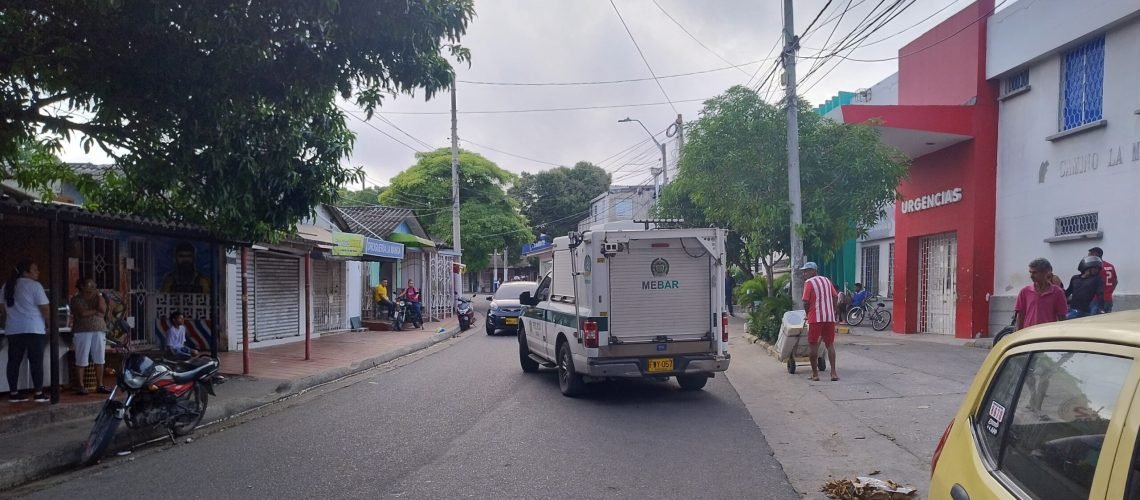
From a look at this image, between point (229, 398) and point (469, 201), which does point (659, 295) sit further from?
point (469, 201)

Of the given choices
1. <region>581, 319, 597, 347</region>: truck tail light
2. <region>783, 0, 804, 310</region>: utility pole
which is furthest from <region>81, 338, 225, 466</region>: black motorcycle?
<region>783, 0, 804, 310</region>: utility pole

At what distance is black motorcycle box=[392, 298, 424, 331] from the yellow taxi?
21045 millimetres

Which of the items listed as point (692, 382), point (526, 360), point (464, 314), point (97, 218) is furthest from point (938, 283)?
point (97, 218)

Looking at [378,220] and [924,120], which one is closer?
[924,120]

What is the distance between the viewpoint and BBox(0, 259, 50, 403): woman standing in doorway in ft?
28.8

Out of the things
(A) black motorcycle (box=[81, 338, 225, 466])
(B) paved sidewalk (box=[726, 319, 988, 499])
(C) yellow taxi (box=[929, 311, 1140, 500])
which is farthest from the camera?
(A) black motorcycle (box=[81, 338, 225, 466])

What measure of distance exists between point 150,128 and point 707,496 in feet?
22.5

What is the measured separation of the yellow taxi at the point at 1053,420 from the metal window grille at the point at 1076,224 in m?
12.1

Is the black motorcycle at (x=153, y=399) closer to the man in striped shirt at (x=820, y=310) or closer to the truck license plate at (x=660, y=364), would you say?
the truck license plate at (x=660, y=364)

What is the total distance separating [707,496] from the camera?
18.7 ft

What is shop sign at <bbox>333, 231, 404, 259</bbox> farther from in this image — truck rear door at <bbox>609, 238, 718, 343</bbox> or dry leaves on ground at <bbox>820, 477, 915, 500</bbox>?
dry leaves on ground at <bbox>820, 477, 915, 500</bbox>

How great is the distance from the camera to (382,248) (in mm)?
19938

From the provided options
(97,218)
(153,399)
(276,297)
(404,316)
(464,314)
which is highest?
(97,218)

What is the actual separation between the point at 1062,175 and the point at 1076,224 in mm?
937
